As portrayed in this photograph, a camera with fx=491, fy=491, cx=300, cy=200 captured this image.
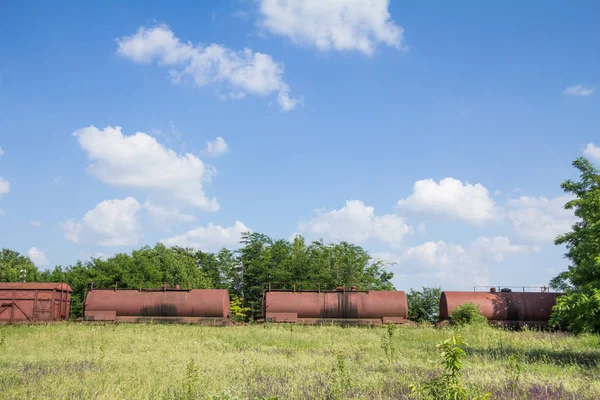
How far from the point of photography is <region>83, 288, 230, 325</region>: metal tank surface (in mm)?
32656

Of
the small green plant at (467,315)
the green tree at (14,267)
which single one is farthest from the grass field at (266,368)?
the green tree at (14,267)

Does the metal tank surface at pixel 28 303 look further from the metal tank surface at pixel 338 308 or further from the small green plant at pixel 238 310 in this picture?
the small green plant at pixel 238 310

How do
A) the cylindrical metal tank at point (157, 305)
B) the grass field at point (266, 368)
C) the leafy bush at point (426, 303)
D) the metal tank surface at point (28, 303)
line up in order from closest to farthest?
the grass field at point (266, 368) → the cylindrical metal tank at point (157, 305) → the metal tank surface at point (28, 303) → the leafy bush at point (426, 303)

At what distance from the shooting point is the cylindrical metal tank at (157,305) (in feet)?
107

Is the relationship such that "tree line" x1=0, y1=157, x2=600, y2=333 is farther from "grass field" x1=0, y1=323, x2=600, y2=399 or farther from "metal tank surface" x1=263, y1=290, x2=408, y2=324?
"grass field" x1=0, y1=323, x2=600, y2=399

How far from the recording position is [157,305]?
32906mm

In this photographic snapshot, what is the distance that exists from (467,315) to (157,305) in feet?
66.5

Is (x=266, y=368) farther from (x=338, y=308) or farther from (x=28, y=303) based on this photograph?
(x=28, y=303)

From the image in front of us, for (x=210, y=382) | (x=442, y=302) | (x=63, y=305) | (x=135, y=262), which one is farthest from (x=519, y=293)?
(x=135, y=262)

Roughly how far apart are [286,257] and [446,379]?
179 ft

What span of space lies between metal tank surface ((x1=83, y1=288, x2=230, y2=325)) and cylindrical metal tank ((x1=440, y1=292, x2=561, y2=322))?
15.0 meters

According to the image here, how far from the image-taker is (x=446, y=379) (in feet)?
22.4

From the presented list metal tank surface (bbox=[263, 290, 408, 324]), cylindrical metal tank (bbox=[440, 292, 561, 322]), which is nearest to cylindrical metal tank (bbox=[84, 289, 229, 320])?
metal tank surface (bbox=[263, 290, 408, 324])

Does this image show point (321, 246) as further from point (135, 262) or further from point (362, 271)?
point (135, 262)
